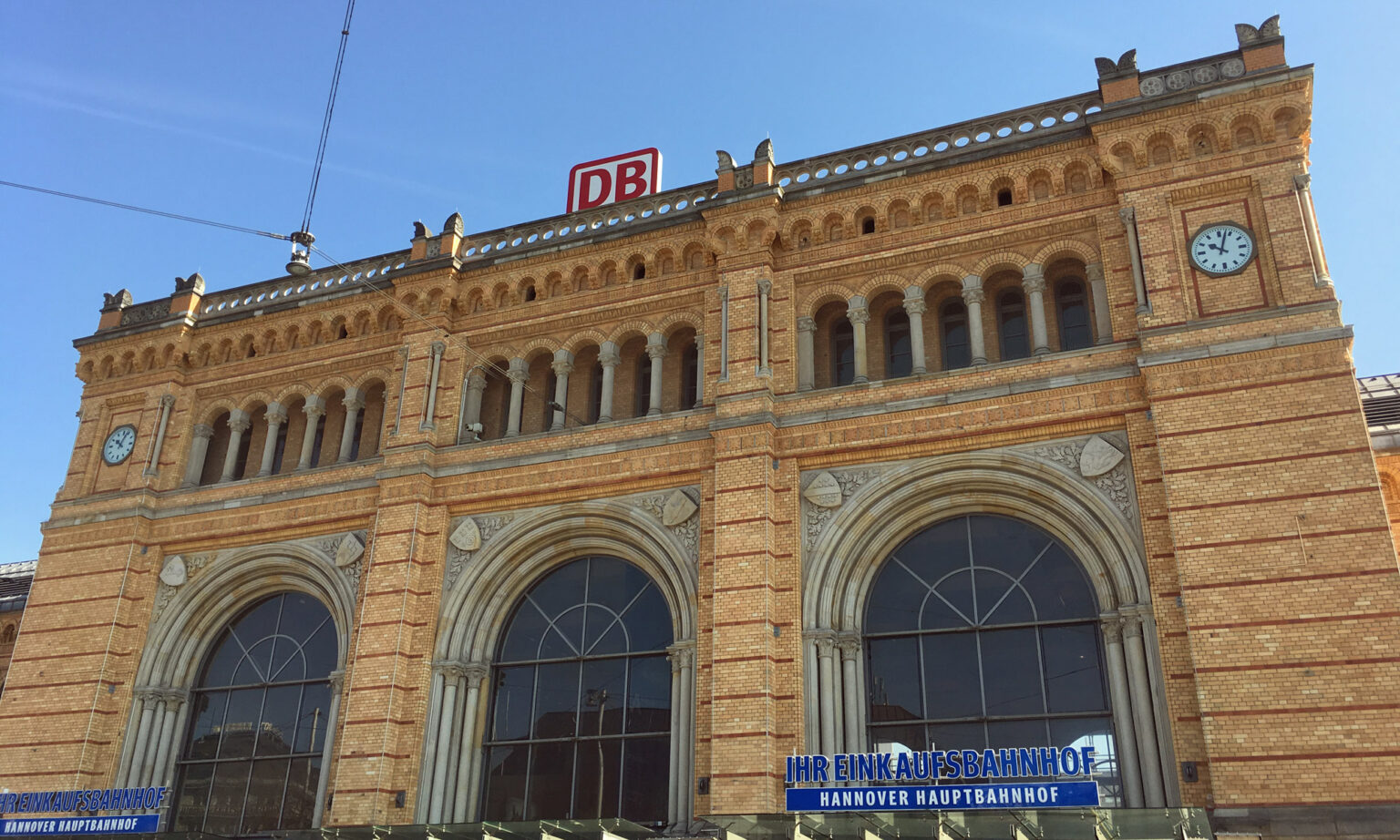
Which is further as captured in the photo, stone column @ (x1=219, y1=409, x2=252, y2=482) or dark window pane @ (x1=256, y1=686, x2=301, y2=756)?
stone column @ (x1=219, y1=409, x2=252, y2=482)

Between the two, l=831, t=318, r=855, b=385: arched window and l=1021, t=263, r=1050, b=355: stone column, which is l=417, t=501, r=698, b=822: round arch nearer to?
l=831, t=318, r=855, b=385: arched window

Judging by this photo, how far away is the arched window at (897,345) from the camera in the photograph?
72.5ft

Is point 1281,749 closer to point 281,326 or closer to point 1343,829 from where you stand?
point 1343,829

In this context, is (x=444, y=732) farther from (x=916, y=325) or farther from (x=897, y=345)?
(x=916, y=325)

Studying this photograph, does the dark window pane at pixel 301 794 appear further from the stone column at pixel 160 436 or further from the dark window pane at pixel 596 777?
the stone column at pixel 160 436

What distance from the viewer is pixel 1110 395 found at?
1919 centimetres

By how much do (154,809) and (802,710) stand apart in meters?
12.5

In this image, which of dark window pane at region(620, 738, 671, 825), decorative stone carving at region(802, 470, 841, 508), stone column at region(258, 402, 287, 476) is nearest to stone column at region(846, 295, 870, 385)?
decorative stone carving at region(802, 470, 841, 508)

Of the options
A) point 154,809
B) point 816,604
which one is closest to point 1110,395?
point 816,604

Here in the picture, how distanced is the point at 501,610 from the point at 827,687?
7.01 m

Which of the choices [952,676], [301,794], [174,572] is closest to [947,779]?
[952,676]

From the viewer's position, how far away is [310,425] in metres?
25.9

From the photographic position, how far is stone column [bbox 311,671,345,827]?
21.7 meters

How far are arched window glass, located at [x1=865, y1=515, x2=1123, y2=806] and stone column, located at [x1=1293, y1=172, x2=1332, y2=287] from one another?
19.7 ft
